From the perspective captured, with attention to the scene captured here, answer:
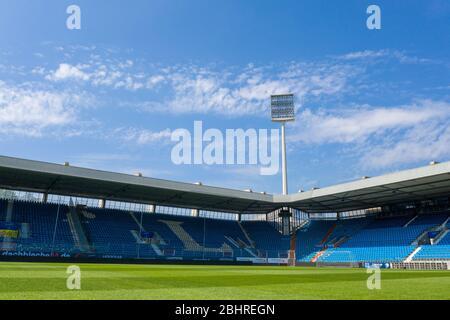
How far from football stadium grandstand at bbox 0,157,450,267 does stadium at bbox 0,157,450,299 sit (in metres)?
0.13

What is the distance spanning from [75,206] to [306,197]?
29.3 m

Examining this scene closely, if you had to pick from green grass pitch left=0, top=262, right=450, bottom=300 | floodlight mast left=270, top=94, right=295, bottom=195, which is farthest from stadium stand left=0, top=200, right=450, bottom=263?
green grass pitch left=0, top=262, right=450, bottom=300

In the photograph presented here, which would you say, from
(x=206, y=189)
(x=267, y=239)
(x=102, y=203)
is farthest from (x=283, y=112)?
(x=102, y=203)

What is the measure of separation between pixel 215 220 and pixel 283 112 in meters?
19.7

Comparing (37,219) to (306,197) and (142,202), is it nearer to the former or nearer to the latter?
(142,202)

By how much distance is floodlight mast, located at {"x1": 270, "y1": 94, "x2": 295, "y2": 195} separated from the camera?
58312 mm

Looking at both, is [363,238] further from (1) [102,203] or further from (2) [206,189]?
(1) [102,203]

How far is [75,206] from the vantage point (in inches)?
1916

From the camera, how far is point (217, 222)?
58812 millimetres

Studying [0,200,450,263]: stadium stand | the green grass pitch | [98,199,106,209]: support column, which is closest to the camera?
the green grass pitch

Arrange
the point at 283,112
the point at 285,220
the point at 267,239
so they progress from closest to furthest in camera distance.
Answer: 1. the point at 267,239
2. the point at 285,220
3. the point at 283,112

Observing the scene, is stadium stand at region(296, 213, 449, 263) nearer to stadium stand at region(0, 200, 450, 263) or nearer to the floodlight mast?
stadium stand at region(0, 200, 450, 263)

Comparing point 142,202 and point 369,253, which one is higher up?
point 142,202
